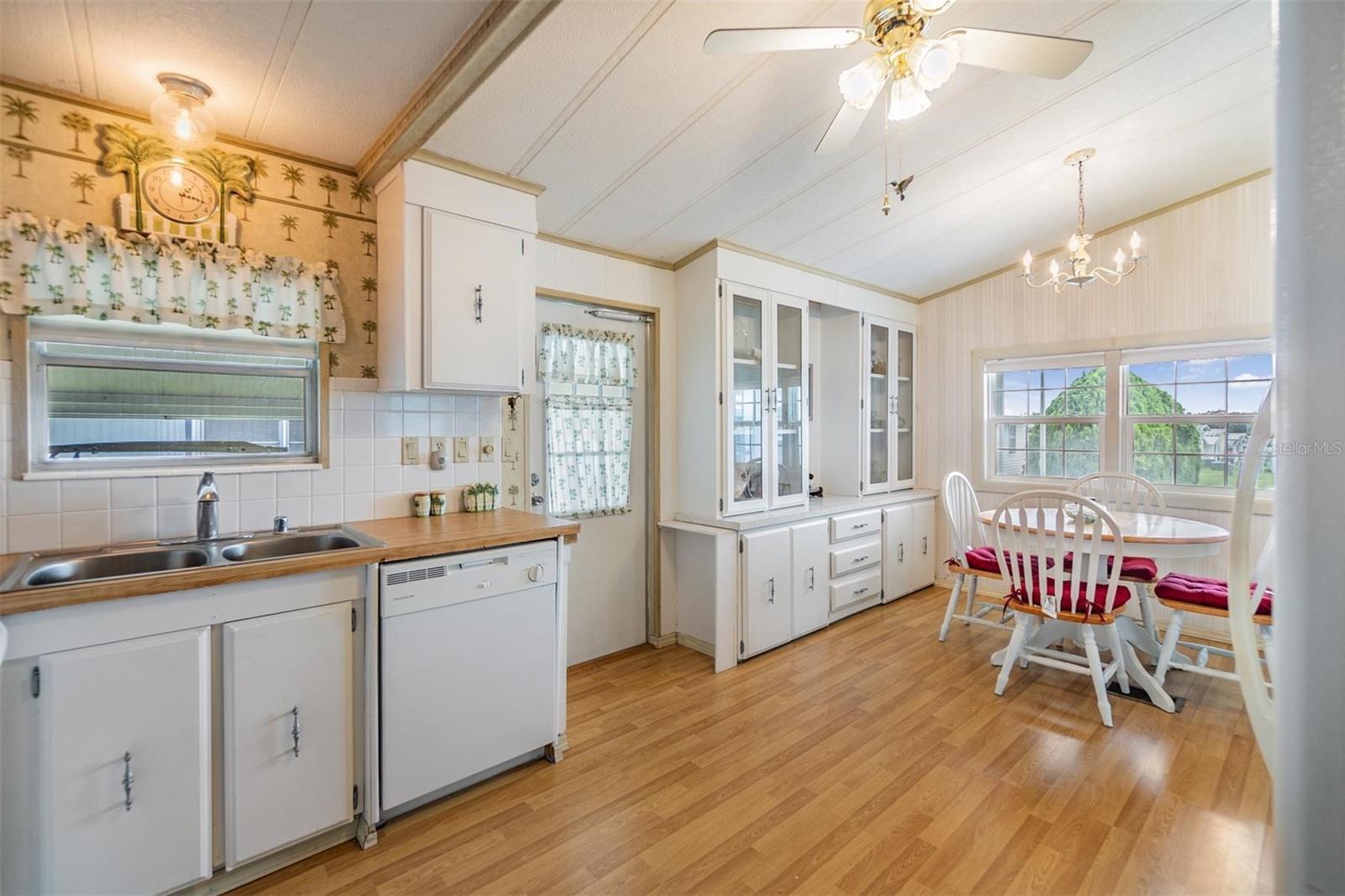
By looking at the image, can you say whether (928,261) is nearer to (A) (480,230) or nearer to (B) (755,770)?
(A) (480,230)

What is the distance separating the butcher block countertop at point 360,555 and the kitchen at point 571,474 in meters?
0.01

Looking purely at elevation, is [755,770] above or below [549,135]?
below

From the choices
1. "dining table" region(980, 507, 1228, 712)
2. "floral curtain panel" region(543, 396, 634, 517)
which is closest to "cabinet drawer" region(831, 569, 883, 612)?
"dining table" region(980, 507, 1228, 712)

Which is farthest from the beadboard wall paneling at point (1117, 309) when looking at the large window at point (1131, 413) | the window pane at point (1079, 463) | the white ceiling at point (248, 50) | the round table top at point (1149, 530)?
the white ceiling at point (248, 50)

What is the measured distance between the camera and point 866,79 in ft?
5.21

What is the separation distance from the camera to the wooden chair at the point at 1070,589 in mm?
2498

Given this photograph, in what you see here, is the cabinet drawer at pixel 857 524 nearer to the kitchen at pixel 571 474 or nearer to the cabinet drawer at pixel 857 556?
the cabinet drawer at pixel 857 556

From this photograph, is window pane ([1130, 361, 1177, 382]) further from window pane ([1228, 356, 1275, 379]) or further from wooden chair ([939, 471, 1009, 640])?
wooden chair ([939, 471, 1009, 640])

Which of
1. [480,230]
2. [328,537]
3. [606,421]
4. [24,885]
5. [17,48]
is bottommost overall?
[24,885]

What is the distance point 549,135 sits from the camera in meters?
2.19

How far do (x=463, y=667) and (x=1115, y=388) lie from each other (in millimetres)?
4301

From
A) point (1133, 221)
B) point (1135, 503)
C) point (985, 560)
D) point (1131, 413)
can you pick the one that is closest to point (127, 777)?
point (985, 560)

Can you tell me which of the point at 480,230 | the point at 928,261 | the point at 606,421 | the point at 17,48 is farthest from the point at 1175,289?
the point at 17,48

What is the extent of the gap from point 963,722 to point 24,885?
3052 mm
